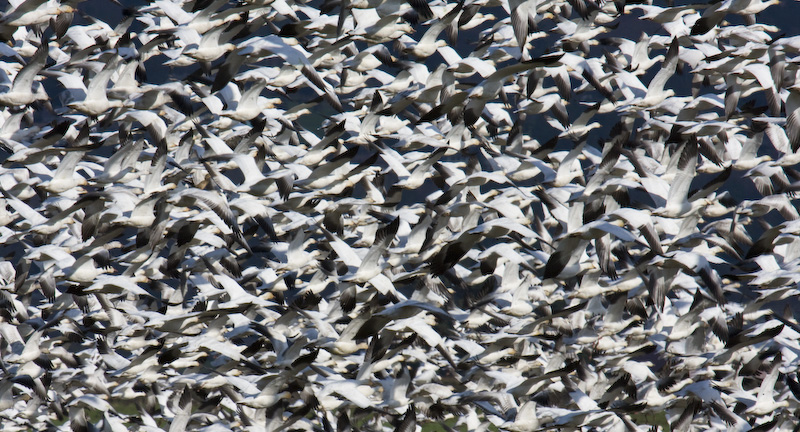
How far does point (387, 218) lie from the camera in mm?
20109

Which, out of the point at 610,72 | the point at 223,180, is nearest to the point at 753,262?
the point at 610,72

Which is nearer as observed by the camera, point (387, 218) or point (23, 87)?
point (23, 87)

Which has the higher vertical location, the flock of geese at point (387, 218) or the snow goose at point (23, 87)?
the snow goose at point (23, 87)

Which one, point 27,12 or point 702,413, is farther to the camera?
point 702,413

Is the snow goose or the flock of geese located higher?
the snow goose

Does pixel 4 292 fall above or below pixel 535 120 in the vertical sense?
above

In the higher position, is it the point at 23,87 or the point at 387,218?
the point at 23,87

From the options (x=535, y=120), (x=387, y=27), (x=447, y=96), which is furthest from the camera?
(x=535, y=120)

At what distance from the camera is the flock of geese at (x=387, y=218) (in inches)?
636

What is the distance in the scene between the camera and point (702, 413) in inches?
806

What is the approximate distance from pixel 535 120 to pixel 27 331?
1825 inches

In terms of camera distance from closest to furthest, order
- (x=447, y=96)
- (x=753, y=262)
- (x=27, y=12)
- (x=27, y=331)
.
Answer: (x=27, y=12), (x=447, y=96), (x=753, y=262), (x=27, y=331)

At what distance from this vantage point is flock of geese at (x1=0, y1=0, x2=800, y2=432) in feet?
53.0

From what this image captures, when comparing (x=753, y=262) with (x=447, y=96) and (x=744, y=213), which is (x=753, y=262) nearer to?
(x=744, y=213)
